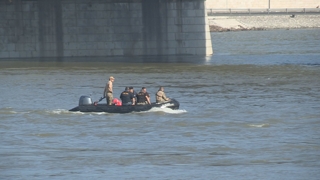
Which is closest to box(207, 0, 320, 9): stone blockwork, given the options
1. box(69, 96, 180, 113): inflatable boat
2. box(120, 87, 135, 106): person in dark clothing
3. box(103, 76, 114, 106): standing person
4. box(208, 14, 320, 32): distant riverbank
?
box(208, 14, 320, 32): distant riverbank

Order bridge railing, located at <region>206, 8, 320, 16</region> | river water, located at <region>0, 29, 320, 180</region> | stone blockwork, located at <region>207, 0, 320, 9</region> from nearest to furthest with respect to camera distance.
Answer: river water, located at <region>0, 29, 320, 180</region>, bridge railing, located at <region>206, 8, 320, 16</region>, stone blockwork, located at <region>207, 0, 320, 9</region>

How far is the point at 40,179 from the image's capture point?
23.5 metres

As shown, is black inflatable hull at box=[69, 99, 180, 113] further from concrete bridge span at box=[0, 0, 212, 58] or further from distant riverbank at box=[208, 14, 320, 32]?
distant riverbank at box=[208, 14, 320, 32]

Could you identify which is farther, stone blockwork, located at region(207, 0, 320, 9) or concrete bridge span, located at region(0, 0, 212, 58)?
stone blockwork, located at region(207, 0, 320, 9)

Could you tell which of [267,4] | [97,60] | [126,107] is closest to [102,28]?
[97,60]

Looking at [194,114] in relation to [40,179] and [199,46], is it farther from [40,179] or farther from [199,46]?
[199,46]

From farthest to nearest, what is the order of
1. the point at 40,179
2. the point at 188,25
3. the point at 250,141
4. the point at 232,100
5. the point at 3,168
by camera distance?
the point at 188,25 → the point at 232,100 → the point at 250,141 → the point at 3,168 → the point at 40,179

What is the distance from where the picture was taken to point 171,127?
32.3 m

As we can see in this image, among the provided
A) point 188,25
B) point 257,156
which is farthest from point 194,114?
point 188,25

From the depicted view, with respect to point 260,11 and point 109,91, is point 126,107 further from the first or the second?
point 260,11

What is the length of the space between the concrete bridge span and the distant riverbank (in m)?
72.6

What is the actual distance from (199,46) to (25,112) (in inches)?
1111

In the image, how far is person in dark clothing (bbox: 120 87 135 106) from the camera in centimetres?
3488

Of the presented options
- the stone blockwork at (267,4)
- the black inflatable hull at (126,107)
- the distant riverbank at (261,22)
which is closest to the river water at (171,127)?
the black inflatable hull at (126,107)
